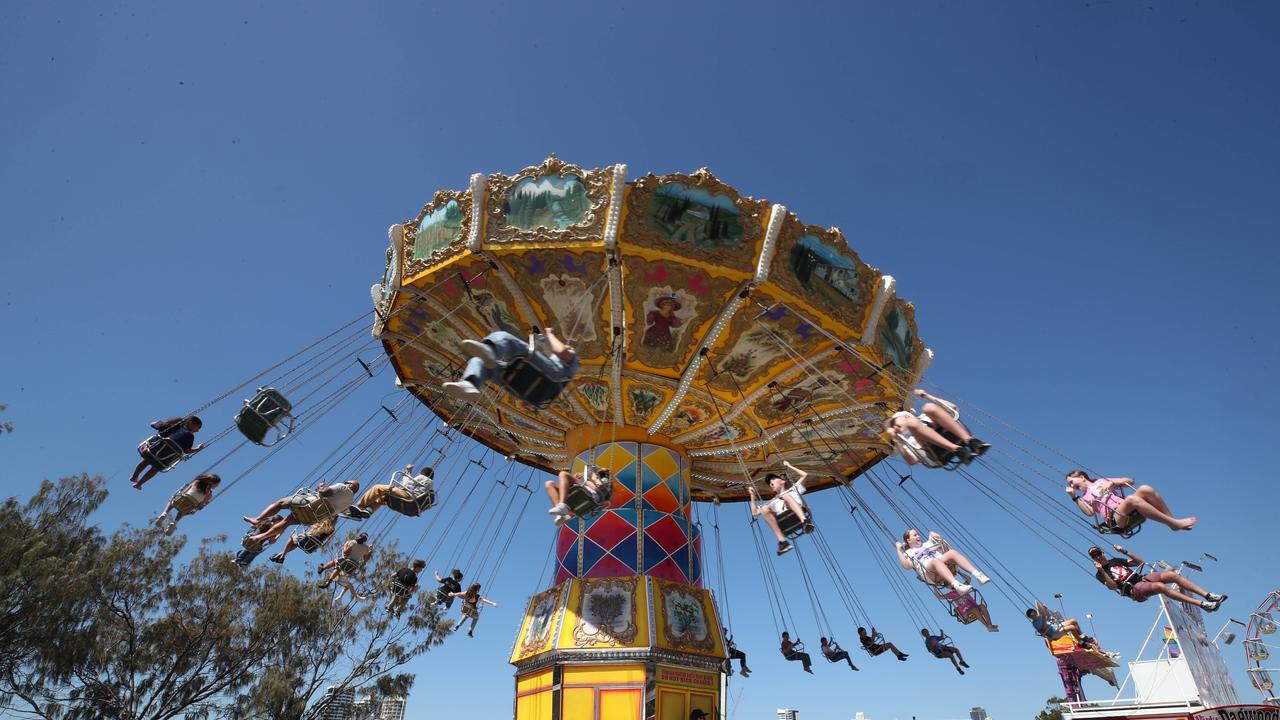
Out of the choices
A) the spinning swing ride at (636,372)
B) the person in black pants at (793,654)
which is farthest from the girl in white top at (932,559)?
the person in black pants at (793,654)

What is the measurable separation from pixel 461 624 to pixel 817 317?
29.2 feet

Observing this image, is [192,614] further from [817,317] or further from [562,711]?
[817,317]

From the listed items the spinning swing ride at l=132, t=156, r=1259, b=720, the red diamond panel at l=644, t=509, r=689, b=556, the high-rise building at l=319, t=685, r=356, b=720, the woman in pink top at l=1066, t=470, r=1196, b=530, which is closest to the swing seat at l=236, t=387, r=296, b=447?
the spinning swing ride at l=132, t=156, r=1259, b=720

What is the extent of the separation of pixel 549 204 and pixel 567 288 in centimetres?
126

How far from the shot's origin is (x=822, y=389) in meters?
12.5

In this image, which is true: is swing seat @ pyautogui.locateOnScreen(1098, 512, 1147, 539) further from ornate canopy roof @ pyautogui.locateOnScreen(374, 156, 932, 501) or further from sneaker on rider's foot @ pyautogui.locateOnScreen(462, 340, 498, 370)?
sneaker on rider's foot @ pyautogui.locateOnScreen(462, 340, 498, 370)

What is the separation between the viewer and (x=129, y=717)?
799 inches

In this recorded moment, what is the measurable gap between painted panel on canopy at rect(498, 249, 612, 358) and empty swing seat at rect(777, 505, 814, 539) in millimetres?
3705

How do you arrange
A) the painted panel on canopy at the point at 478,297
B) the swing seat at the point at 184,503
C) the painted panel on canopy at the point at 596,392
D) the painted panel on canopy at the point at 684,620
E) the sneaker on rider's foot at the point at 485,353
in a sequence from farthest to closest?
the painted panel on canopy at the point at 596,392 < the painted panel on canopy at the point at 684,620 < the painted panel on canopy at the point at 478,297 < the swing seat at the point at 184,503 < the sneaker on rider's foot at the point at 485,353

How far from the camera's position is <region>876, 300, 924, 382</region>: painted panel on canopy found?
450 inches

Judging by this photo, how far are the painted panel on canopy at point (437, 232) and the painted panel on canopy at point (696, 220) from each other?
2.31 m

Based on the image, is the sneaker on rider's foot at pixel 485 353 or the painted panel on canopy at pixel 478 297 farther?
the painted panel on canopy at pixel 478 297

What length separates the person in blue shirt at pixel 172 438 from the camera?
31.0 ft

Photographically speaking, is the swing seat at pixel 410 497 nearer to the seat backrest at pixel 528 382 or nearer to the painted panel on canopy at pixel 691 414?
the seat backrest at pixel 528 382
